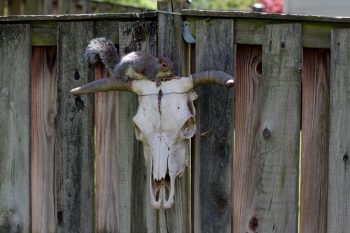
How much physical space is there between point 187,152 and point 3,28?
1.12m

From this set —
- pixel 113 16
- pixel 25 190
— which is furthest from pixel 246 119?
pixel 25 190

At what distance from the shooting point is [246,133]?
3281mm

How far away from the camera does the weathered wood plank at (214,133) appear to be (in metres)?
3.25

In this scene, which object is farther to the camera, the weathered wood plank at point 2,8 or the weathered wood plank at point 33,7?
the weathered wood plank at point 33,7

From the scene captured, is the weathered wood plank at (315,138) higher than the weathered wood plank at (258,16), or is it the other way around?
the weathered wood plank at (258,16)

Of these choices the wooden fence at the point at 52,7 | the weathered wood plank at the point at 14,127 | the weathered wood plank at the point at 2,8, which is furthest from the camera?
the wooden fence at the point at 52,7

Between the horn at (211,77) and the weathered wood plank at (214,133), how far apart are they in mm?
156

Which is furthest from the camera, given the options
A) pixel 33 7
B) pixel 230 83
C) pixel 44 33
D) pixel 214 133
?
pixel 33 7

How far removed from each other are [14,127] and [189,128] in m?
0.97

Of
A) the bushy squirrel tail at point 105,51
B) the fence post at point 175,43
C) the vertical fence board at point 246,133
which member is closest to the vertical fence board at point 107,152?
the bushy squirrel tail at point 105,51

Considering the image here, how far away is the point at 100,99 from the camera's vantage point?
11.5 ft

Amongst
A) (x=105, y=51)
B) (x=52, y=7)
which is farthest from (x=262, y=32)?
(x=52, y=7)

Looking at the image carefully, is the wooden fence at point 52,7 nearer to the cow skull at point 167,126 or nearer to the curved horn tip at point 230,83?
the cow skull at point 167,126

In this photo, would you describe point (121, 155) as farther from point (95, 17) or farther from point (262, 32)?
point (262, 32)
